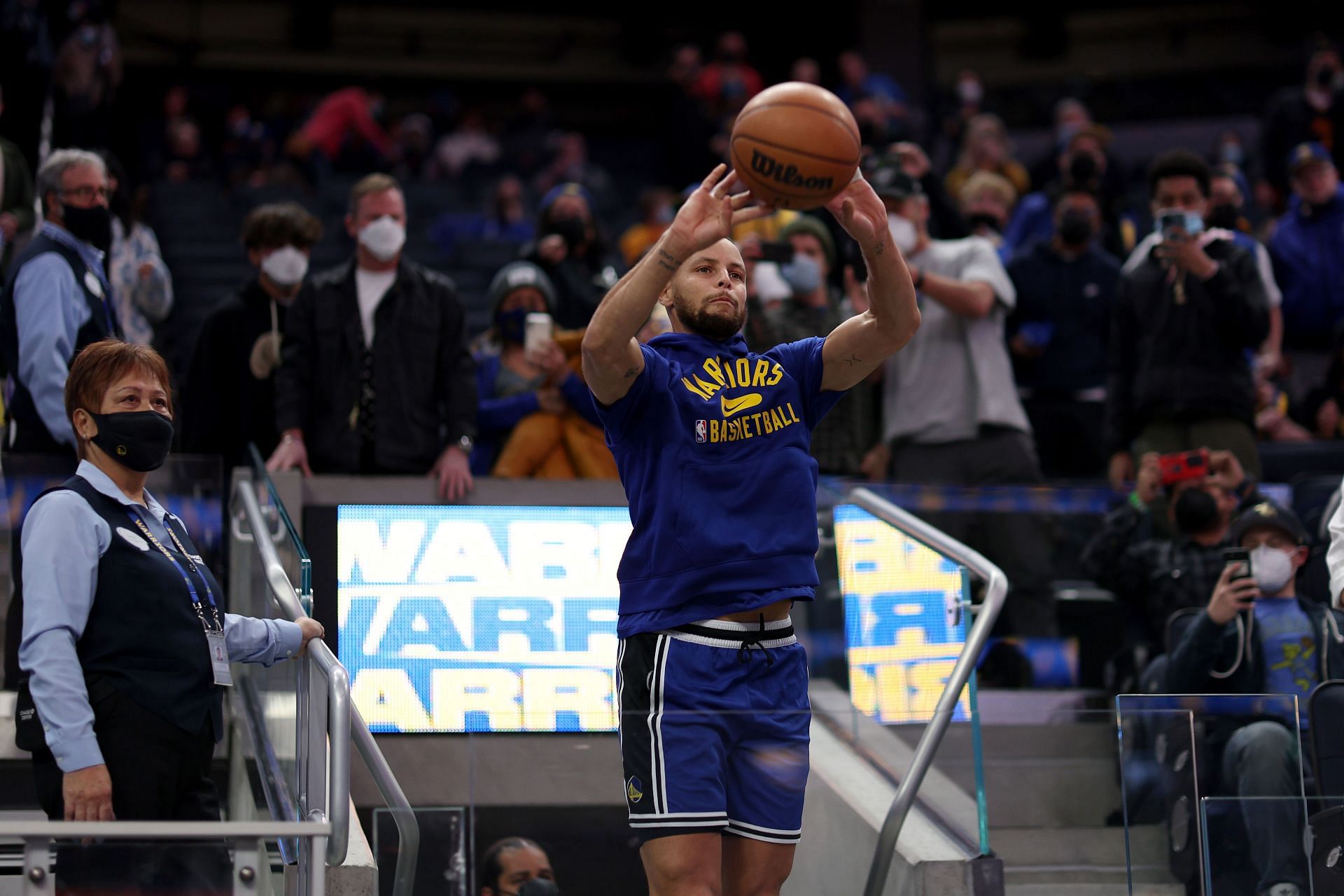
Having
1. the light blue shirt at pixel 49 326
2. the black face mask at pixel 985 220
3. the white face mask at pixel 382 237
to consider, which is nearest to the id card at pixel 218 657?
the light blue shirt at pixel 49 326

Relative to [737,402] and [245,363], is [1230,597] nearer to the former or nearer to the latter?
[737,402]

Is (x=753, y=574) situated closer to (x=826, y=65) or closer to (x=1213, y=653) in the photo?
(x=1213, y=653)

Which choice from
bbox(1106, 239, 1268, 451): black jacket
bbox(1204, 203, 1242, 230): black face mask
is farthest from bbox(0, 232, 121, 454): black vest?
bbox(1204, 203, 1242, 230): black face mask

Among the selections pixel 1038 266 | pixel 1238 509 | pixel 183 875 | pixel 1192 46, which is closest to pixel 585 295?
pixel 1038 266

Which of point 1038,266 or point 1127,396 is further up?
point 1038,266

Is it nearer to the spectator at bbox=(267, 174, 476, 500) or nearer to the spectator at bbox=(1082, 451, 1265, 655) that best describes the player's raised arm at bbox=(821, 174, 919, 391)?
the spectator at bbox=(267, 174, 476, 500)

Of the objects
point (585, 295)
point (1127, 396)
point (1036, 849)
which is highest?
point (585, 295)

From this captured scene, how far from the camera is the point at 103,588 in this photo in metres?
4.29

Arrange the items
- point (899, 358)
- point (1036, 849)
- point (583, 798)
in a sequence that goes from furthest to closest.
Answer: point (899, 358) → point (1036, 849) → point (583, 798)

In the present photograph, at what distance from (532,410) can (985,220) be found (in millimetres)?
3991

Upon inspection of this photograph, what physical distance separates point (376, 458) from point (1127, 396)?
3.52 meters

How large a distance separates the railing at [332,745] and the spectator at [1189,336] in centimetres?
401

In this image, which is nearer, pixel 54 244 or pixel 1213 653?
pixel 1213 653

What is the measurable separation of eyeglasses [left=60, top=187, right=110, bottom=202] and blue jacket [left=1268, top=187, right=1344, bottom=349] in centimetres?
706
